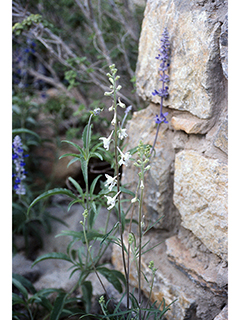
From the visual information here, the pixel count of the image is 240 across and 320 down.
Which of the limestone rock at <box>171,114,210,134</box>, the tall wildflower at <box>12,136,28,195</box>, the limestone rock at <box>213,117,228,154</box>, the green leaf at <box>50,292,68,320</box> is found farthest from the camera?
the tall wildflower at <box>12,136,28,195</box>

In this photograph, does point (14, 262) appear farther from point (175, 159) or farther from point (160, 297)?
point (175, 159)

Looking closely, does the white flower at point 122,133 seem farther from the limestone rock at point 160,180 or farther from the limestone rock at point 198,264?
the limestone rock at point 198,264

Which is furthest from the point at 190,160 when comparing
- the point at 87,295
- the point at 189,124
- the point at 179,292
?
the point at 87,295

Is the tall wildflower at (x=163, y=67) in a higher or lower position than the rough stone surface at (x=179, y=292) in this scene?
higher

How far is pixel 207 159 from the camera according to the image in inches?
43.8

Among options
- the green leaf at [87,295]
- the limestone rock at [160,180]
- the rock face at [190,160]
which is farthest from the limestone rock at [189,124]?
the green leaf at [87,295]

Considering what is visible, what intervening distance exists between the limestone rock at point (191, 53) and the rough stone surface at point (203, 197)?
190mm

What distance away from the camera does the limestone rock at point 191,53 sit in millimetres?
1076

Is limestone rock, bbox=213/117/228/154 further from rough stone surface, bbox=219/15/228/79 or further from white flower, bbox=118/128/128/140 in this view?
white flower, bbox=118/128/128/140

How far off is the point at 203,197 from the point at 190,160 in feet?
0.51

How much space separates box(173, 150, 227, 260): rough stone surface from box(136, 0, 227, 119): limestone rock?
0.19m

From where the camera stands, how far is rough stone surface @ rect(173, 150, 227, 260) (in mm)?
1066

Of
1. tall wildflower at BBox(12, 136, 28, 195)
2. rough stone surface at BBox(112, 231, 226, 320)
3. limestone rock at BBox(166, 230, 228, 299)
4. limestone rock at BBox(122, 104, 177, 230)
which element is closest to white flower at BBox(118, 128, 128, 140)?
limestone rock at BBox(122, 104, 177, 230)

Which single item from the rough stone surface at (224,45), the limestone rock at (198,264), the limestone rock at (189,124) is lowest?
the limestone rock at (198,264)
